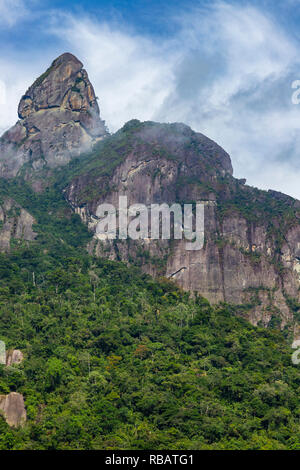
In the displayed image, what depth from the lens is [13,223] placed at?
293ft

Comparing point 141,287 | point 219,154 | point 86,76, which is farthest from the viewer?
point 86,76

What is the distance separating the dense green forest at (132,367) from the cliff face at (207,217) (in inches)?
203

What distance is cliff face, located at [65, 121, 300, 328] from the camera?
3460 inches

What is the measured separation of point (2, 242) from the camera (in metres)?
85.2

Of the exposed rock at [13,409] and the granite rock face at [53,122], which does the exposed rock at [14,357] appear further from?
the granite rock face at [53,122]

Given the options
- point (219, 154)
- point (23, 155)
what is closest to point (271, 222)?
point (219, 154)

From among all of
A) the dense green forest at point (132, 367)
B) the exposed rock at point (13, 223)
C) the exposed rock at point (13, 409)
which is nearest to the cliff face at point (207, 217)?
the dense green forest at point (132, 367)

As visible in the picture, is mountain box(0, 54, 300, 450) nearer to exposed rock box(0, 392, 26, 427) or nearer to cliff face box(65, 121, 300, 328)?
exposed rock box(0, 392, 26, 427)

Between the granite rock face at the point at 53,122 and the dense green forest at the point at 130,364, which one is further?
the granite rock face at the point at 53,122

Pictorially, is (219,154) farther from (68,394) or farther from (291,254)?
(68,394)

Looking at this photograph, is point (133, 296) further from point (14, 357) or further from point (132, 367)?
point (14, 357)

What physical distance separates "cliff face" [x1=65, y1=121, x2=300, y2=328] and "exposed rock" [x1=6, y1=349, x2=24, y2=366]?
30.6 m

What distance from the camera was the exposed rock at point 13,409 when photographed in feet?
172

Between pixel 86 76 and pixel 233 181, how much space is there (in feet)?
107
